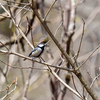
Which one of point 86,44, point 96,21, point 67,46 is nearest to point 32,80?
point 67,46

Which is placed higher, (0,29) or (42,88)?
(0,29)

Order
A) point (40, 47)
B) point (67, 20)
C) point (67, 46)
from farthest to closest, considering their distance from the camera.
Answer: point (67, 20) → point (67, 46) → point (40, 47)

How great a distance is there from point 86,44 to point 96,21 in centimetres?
96

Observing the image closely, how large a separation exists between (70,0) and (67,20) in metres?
0.43

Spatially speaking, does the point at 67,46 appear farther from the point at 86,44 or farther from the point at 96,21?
the point at 96,21

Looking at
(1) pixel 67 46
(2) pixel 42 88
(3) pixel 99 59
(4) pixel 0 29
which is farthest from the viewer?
(2) pixel 42 88

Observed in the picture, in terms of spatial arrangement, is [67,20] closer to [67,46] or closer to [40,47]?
[67,46]

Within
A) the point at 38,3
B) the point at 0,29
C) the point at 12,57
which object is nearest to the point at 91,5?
the point at 38,3

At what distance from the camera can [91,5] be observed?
5.48 m

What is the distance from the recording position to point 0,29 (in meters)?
4.27

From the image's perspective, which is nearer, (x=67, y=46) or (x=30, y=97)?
(x=67, y=46)

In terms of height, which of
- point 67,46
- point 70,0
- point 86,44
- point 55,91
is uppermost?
point 70,0

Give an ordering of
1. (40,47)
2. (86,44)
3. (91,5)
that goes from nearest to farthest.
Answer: (40,47), (86,44), (91,5)

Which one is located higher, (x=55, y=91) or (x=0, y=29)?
(x=0, y=29)
